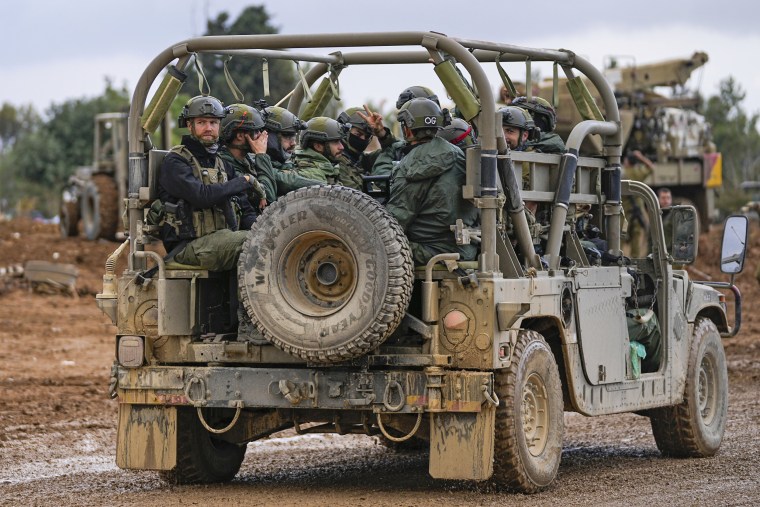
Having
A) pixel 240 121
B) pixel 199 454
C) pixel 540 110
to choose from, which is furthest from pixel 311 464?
pixel 540 110

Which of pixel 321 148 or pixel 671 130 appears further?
pixel 671 130

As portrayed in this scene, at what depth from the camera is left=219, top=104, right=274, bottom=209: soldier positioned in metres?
9.42

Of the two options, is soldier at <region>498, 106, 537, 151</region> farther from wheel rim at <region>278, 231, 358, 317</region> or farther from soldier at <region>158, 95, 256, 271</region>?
wheel rim at <region>278, 231, 358, 317</region>

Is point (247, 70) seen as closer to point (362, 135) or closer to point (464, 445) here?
point (362, 135)

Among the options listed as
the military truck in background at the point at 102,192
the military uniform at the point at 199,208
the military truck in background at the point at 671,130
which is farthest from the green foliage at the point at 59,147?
the military uniform at the point at 199,208

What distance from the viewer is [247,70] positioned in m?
57.9

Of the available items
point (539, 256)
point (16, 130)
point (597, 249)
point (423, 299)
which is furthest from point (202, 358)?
point (16, 130)

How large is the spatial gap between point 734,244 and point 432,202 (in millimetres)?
2897

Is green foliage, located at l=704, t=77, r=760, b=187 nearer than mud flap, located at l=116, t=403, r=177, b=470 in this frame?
No

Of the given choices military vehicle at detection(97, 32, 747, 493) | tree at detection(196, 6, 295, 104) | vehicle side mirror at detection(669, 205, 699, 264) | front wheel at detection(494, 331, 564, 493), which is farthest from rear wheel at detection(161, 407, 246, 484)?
tree at detection(196, 6, 295, 104)

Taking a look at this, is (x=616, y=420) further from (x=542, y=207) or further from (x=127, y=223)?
(x=127, y=223)

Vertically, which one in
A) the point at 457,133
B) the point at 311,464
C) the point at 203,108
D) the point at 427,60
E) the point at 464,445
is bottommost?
the point at 311,464

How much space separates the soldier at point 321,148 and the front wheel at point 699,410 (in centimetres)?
293

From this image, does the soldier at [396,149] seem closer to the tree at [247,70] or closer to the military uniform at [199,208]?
the military uniform at [199,208]
